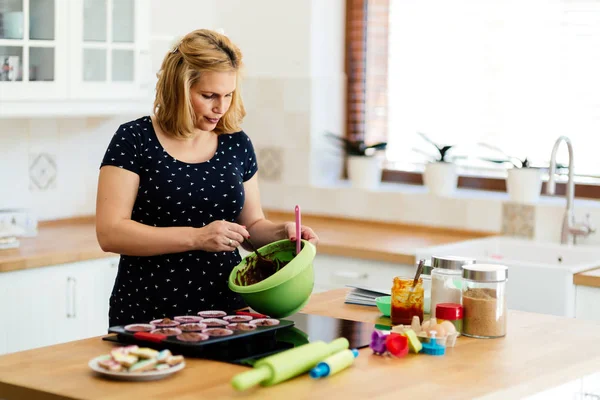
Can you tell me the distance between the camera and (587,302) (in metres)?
3.50

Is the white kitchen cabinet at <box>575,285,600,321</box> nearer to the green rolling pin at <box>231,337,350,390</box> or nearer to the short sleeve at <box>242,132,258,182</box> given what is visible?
the short sleeve at <box>242,132,258,182</box>

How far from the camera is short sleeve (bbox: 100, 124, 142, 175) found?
99.2 inches

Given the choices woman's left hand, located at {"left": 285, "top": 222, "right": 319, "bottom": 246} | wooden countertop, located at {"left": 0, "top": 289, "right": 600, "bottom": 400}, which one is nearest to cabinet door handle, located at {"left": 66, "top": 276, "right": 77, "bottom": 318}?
woman's left hand, located at {"left": 285, "top": 222, "right": 319, "bottom": 246}

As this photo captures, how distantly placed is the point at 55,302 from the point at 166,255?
124 centimetres

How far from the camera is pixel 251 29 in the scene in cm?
488

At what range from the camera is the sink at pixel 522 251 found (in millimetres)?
3932

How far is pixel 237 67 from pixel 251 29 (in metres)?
2.34

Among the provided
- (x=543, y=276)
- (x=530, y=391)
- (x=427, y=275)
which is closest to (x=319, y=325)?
(x=427, y=275)

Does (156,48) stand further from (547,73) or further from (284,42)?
(547,73)

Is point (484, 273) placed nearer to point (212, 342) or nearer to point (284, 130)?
point (212, 342)

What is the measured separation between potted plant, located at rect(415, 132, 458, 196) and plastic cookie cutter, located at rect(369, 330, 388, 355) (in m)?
2.28

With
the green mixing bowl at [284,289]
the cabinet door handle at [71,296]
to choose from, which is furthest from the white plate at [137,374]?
the cabinet door handle at [71,296]

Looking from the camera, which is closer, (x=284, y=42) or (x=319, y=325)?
(x=319, y=325)

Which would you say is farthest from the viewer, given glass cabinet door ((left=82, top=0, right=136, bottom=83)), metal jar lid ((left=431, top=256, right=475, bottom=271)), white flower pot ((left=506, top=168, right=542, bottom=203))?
white flower pot ((left=506, top=168, right=542, bottom=203))
